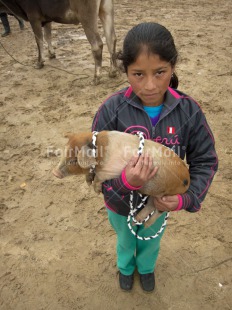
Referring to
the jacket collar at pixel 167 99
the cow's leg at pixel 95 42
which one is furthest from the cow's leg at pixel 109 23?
the jacket collar at pixel 167 99

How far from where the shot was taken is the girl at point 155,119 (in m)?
1.46

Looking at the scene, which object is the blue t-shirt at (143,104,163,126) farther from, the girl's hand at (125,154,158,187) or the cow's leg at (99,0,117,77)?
the cow's leg at (99,0,117,77)

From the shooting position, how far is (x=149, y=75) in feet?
4.90

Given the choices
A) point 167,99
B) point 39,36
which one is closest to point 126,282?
point 167,99

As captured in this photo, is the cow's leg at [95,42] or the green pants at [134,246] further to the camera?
the cow's leg at [95,42]

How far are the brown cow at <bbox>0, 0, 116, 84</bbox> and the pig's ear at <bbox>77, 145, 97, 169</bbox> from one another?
3960 mm

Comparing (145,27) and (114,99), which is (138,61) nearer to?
(145,27)

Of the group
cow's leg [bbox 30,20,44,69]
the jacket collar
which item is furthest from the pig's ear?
cow's leg [bbox 30,20,44,69]

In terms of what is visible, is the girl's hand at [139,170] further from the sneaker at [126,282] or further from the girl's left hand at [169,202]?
the sneaker at [126,282]

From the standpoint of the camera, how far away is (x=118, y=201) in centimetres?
178

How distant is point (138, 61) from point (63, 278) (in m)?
1.92

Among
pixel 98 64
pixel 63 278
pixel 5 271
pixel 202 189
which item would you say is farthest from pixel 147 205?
pixel 98 64

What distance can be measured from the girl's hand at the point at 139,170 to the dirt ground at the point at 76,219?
1.38 meters

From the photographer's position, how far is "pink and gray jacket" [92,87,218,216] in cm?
166
